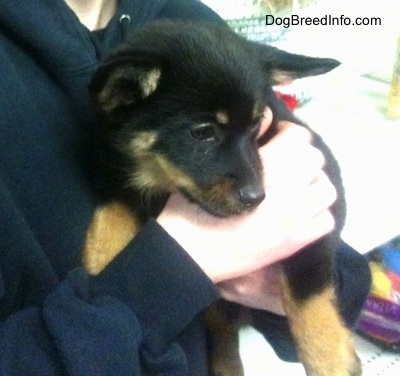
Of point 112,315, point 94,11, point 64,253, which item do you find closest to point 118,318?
point 112,315

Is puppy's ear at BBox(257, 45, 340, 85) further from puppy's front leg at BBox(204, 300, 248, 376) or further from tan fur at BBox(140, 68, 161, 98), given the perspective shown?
puppy's front leg at BBox(204, 300, 248, 376)

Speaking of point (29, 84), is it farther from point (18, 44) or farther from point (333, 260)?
point (333, 260)

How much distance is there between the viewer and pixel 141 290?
0.76 meters

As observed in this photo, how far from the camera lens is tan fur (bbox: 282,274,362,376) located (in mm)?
989

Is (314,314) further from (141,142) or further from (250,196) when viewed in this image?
(141,142)

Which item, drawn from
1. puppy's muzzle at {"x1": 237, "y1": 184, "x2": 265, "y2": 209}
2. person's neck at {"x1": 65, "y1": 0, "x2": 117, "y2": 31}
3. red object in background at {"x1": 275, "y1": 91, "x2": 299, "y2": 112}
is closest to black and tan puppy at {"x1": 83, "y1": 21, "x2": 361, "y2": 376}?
puppy's muzzle at {"x1": 237, "y1": 184, "x2": 265, "y2": 209}

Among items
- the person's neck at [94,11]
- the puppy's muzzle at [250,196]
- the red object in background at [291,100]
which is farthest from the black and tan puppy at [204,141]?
the red object in background at [291,100]

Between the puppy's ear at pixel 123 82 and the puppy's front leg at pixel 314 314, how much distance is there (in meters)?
0.37

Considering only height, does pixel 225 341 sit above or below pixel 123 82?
below

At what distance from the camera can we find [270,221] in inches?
35.1

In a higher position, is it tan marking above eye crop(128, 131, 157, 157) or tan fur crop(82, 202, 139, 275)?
tan marking above eye crop(128, 131, 157, 157)

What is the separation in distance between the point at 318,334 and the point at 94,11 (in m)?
0.67

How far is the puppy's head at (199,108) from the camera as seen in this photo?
0.92 metres

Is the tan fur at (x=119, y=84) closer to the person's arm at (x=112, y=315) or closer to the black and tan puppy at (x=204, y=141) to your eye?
the black and tan puppy at (x=204, y=141)
